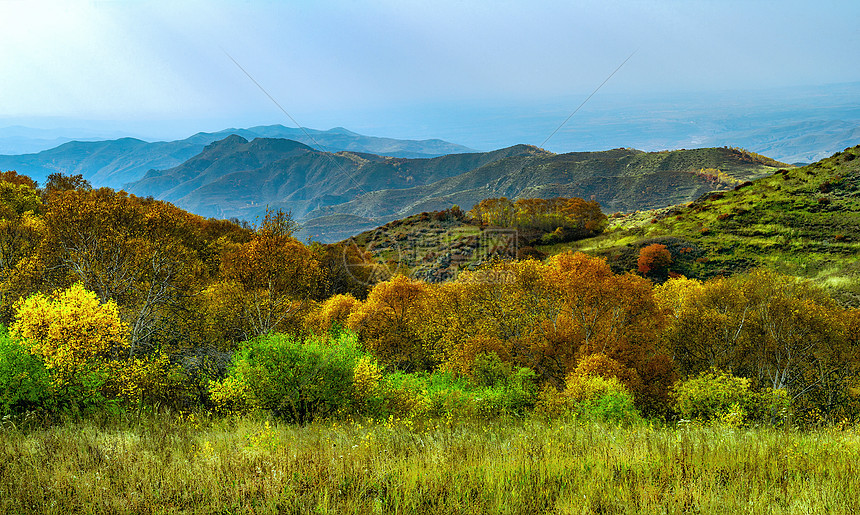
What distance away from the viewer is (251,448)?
9023 mm

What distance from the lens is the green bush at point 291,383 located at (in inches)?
724

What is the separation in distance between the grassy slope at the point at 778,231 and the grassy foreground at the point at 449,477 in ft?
211

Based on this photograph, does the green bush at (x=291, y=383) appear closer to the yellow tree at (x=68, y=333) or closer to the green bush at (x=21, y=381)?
the yellow tree at (x=68, y=333)

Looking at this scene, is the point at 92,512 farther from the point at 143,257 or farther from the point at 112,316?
the point at 143,257

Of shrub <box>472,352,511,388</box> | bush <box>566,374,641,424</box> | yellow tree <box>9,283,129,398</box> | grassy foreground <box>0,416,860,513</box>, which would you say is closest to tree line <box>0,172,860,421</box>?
shrub <box>472,352,511,388</box>

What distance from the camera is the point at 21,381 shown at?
51.5 ft

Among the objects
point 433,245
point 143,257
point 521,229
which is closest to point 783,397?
point 143,257

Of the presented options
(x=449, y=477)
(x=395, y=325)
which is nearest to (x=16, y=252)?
(x=395, y=325)

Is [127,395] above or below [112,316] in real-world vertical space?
below

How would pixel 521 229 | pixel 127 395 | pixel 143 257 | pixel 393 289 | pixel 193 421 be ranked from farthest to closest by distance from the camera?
pixel 521 229 < pixel 393 289 < pixel 143 257 < pixel 127 395 < pixel 193 421

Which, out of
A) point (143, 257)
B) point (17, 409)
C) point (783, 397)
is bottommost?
point (783, 397)

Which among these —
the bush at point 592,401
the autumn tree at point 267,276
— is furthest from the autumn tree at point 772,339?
the autumn tree at point 267,276

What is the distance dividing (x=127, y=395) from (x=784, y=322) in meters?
46.4

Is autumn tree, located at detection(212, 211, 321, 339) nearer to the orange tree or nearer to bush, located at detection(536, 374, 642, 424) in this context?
bush, located at detection(536, 374, 642, 424)
